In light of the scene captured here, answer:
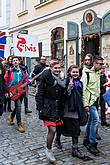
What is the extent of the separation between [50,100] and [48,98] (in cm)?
4

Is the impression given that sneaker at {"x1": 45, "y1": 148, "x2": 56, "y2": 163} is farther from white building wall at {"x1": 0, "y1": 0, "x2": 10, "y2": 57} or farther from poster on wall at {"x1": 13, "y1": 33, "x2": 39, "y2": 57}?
white building wall at {"x1": 0, "y1": 0, "x2": 10, "y2": 57}

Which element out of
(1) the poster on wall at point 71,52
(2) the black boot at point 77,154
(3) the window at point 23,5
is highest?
(3) the window at point 23,5

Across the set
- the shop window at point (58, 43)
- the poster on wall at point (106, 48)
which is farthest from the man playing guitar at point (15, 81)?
the shop window at point (58, 43)

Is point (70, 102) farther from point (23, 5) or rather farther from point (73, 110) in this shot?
point (23, 5)

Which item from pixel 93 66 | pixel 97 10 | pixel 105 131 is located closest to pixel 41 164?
pixel 93 66

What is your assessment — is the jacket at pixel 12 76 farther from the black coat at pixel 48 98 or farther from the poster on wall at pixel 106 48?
the poster on wall at pixel 106 48

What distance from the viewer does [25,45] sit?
10133 millimetres

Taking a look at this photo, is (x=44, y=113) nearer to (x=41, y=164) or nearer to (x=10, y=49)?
(x=41, y=164)

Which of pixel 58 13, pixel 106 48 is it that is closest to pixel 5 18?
pixel 58 13

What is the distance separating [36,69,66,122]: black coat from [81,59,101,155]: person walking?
63 cm

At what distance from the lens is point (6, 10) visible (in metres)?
21.8

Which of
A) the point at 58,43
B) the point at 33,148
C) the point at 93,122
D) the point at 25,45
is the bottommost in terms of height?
the point at 33,148

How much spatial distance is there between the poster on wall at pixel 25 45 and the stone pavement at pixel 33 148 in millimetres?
2752

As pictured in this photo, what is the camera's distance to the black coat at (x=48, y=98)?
16.8 feet
